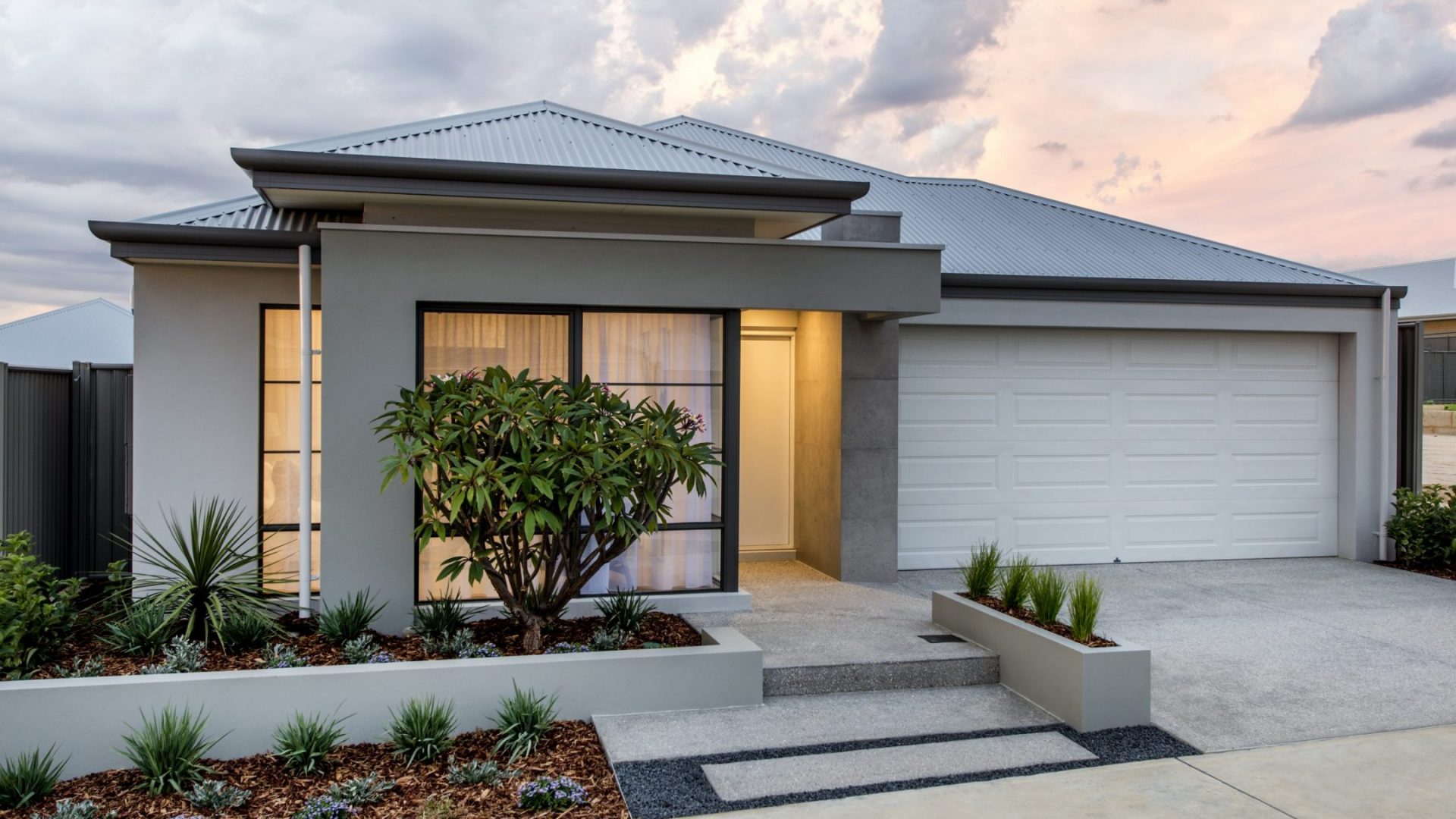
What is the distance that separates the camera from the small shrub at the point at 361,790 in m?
4.43

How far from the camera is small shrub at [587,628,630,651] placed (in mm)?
6012

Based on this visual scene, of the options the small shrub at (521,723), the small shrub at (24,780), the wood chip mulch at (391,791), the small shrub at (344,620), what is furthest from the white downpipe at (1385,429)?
the small shrub at (24,780)

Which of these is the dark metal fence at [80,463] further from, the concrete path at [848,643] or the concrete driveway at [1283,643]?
the concrete driveway at [1283,643]

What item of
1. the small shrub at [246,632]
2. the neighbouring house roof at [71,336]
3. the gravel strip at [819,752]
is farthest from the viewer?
the neighbouring house roof at [71,336]

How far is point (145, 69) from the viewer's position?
11.1m

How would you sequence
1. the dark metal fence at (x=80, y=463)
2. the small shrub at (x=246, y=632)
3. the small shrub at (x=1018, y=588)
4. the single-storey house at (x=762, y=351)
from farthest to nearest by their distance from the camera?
the dark metal fence at (x=80, y=463), the single-storey house at (x=762, y=351), the small shrub at (x=1018, y=588), the small shrub at (x=246, y=632)

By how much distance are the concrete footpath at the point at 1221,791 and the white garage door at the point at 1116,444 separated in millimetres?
4970

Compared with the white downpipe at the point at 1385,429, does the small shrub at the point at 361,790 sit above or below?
below

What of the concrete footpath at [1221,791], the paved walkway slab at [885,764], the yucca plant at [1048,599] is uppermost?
the yucca plant at [1048,599]

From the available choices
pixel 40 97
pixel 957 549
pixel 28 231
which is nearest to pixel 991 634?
pixel 957 549

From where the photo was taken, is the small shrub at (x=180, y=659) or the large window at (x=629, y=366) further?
the large window at (x=629, y=366)

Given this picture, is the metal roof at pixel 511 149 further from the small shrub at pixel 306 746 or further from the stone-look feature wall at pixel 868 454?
the small shrub at pixel 306 746

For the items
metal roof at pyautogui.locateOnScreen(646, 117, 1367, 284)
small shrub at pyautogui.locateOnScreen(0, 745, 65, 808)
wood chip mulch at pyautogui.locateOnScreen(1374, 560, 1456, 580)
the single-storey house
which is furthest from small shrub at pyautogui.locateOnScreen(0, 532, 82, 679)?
wood chip mulch at pyautogui.locateOnScreen(1374, 560, 1456, 580)

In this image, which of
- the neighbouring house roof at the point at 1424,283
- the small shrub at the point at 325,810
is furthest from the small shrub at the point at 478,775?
the neighbouring house roof at the point at 1424,283
